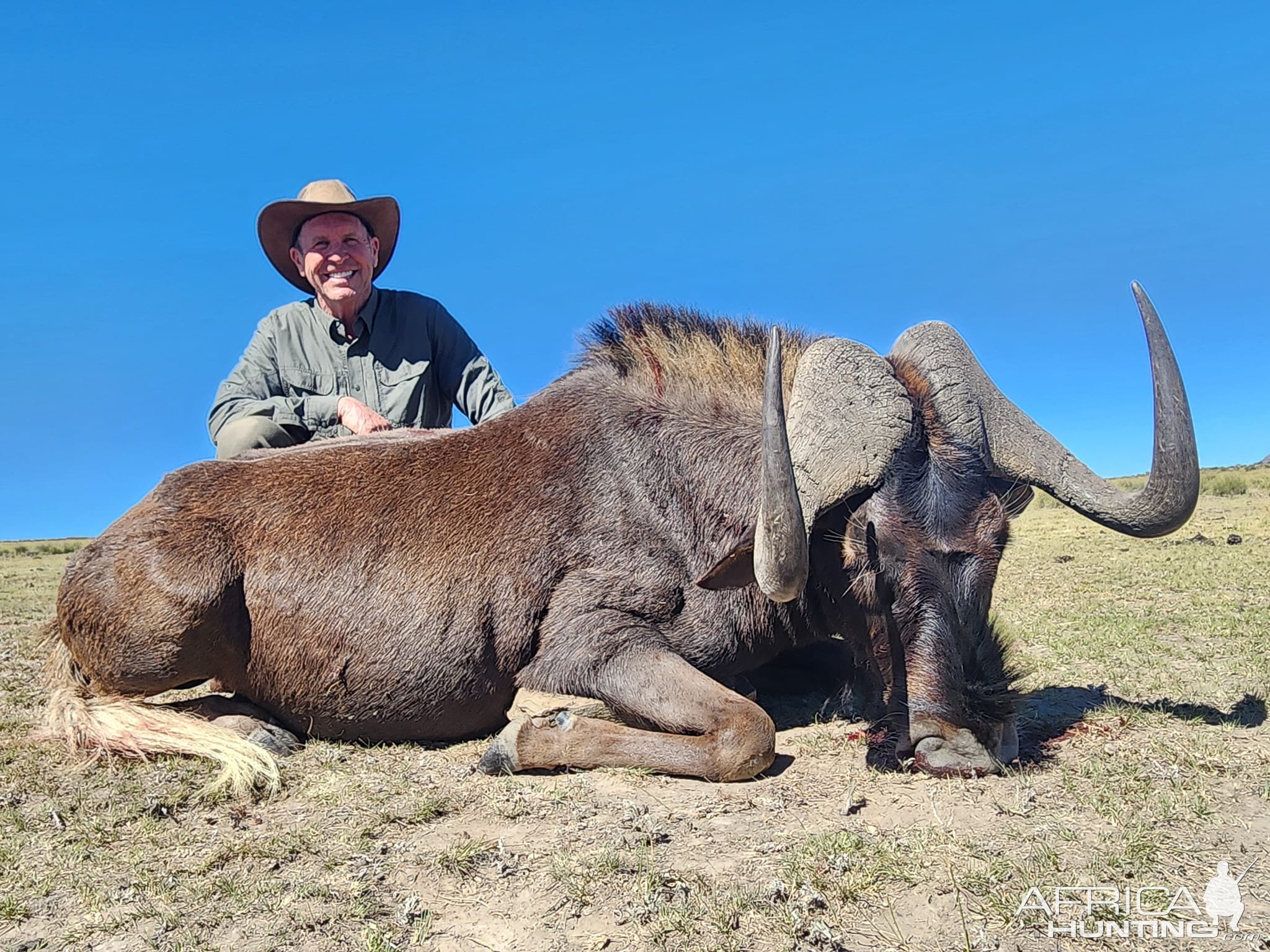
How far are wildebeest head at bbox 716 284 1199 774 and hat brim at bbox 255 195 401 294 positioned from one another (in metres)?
4.14

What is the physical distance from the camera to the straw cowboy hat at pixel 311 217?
6.88 metres

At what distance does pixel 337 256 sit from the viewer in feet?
22.5

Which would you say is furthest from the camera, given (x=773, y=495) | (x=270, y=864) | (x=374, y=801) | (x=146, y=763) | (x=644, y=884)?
(x=146, y=763)

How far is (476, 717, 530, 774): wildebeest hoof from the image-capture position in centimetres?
409

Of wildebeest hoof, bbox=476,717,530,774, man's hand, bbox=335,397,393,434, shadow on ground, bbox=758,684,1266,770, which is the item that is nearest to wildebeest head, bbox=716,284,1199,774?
shadow on ground, bbox=758,684,1266,770

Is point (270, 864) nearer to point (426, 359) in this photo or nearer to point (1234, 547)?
point (426, 359)

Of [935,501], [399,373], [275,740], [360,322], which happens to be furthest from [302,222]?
[935,501]

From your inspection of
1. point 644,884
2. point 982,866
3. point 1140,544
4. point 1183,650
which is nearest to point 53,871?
point 644,884

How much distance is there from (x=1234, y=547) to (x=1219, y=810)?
10370 mm

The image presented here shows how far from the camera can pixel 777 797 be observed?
3615 mm

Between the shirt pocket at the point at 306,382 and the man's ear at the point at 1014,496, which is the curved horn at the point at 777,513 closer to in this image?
the man's ear at the point at 1014,496

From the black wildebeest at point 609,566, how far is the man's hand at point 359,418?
758 millimetres

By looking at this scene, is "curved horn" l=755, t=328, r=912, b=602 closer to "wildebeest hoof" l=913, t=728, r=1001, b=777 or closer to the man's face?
"wildebeest hoof" l=913, t=728, r=1001, b=777
